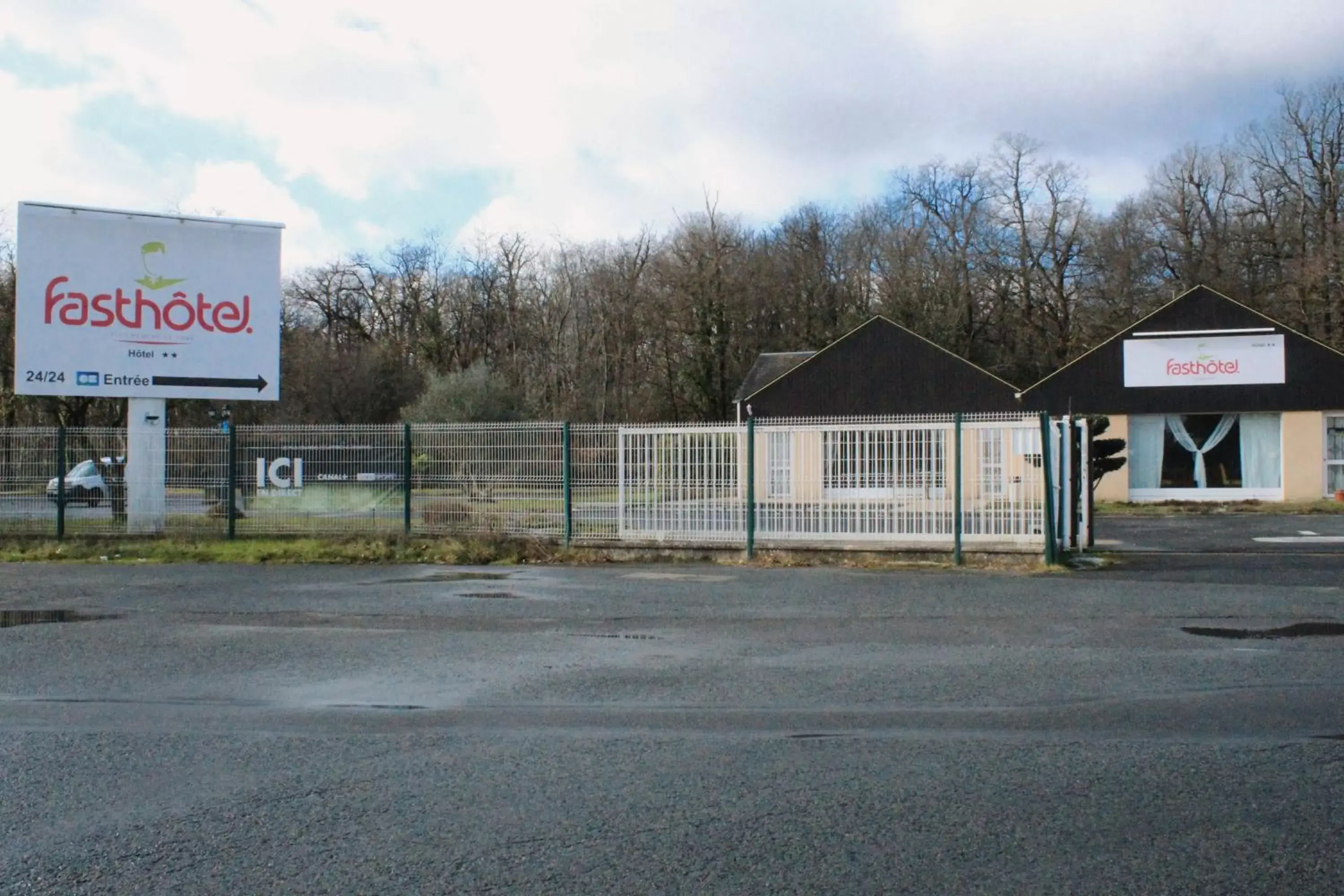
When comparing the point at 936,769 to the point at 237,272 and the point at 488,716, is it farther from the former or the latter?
the point at 237,272

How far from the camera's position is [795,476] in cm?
1644

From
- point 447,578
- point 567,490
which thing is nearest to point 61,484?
point 447,578

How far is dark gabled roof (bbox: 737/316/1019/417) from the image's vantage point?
33625 mm

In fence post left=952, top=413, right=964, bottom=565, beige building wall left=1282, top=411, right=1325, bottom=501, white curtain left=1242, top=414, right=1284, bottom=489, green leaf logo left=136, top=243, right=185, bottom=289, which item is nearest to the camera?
fence post left=952, top=413, right=964, bottom=565

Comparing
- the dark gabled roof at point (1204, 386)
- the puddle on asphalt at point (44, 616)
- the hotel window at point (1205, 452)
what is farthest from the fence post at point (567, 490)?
the hotel window at point (1205, 452)

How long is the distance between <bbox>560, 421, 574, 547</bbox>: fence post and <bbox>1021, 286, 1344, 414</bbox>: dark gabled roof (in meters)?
19.8

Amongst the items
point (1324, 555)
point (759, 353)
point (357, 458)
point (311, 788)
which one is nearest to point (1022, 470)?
point (1324, 555)

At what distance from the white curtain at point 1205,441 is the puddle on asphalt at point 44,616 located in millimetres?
29523

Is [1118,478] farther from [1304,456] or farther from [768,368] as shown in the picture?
[768,368]

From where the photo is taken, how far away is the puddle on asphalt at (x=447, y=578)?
1412cm

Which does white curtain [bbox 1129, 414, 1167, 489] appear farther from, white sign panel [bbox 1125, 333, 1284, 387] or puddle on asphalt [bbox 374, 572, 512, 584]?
puddle on asphalt [bbox 374, 572, 512, 584]

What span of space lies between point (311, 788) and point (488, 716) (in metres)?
1.66

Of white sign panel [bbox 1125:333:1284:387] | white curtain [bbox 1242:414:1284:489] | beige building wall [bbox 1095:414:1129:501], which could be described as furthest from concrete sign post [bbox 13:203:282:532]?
white curtain [bbox 1242:414:1284:489]

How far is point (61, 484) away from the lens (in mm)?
18578
